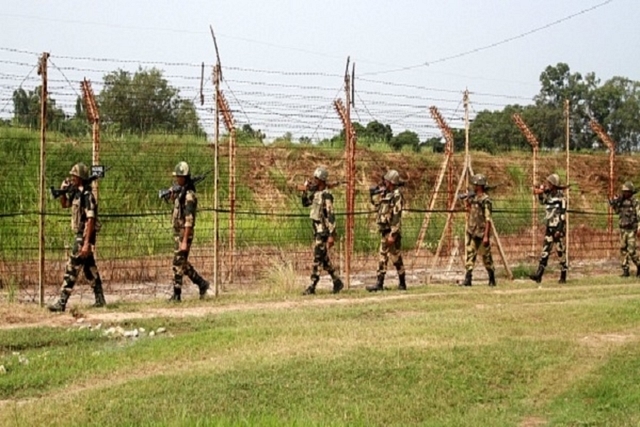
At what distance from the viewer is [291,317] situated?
1130cm

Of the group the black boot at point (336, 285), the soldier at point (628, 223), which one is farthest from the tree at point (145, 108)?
the soldier at point (628, 223)

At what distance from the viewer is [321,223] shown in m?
14.7

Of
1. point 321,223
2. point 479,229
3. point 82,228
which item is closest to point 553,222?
point 479,229

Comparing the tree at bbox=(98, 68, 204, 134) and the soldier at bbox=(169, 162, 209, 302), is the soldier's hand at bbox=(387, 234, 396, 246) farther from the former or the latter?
the tree at bbox=(98, 68, 204, 134)

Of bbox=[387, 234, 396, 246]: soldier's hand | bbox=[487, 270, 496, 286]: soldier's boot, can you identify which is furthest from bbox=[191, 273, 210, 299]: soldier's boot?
bbox=[487, 270, 496, 286]: soldier's boot

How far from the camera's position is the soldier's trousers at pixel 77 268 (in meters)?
12.4

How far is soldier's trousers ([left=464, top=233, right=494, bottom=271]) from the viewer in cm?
1645

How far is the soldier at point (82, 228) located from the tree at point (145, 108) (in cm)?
637

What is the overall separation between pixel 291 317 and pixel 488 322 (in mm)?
2461

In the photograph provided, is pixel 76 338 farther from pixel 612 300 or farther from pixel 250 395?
pixel 612 300

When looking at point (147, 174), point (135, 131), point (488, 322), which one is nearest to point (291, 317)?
point (488, 322)

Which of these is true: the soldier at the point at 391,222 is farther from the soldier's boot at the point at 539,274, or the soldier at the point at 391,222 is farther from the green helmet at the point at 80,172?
the green helmet at the point at 80,172

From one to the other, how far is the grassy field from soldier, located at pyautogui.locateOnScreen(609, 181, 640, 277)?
6436 mm

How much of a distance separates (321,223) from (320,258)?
0.59 meters
